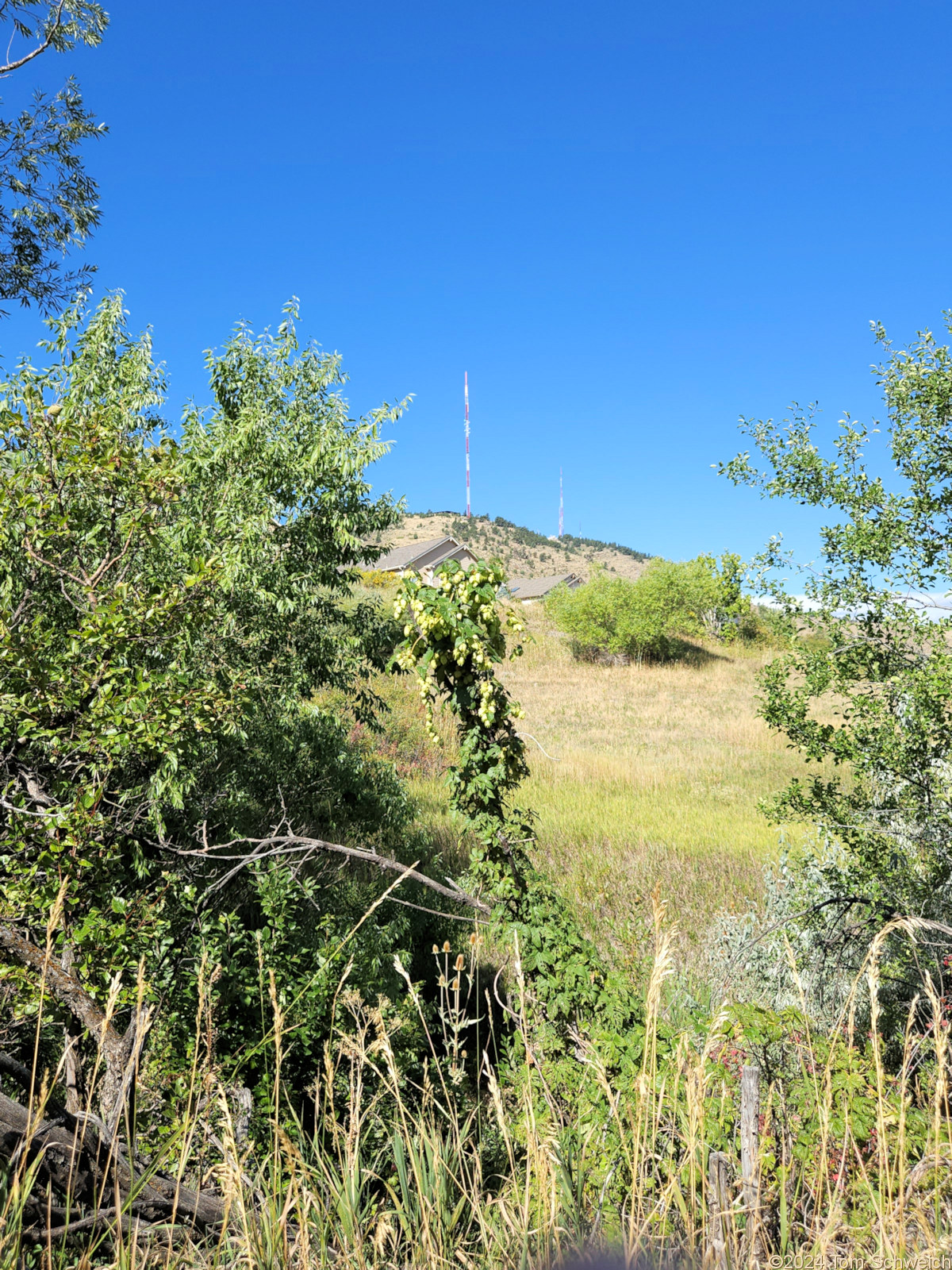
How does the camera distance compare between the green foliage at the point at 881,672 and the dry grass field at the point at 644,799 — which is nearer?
the green foliage at the point at 881,672

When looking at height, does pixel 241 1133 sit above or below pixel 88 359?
below

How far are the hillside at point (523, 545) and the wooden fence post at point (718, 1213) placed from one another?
296 feet

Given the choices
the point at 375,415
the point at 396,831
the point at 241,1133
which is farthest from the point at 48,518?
the point at 396,831

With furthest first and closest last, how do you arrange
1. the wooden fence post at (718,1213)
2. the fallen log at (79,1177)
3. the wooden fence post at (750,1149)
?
the fallen log at (79,1177) < the wooden fence post at (750,1149) < the wooden fence post at (718,1213)

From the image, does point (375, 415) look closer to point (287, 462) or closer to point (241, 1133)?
point (287, 462)

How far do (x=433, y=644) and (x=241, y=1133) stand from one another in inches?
114

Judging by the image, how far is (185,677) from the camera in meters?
3.78

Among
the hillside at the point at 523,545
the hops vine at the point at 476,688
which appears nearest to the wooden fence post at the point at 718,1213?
the hops vine at the point at 476,688

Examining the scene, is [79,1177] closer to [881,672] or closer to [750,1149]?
[750,1149]

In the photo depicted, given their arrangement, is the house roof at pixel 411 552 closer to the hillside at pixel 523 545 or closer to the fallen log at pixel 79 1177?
the hillside at pixel 523 545

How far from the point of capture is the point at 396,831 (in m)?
10.2

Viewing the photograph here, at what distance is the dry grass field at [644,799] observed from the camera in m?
9.63

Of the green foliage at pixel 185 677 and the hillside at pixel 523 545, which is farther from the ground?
the hillside at pixel 523 545

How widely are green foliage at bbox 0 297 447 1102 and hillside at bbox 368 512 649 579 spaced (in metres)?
85.0
